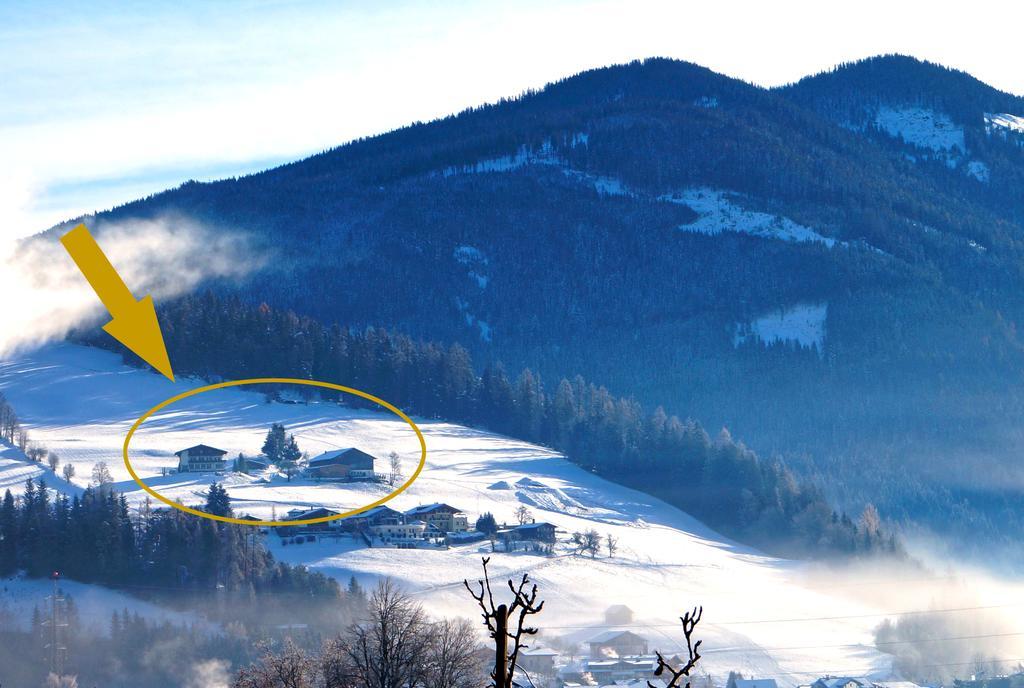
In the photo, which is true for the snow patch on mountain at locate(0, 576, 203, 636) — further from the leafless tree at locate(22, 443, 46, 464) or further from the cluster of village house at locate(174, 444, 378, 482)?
the cluster of village house at locate(174, 444, 378, 482)

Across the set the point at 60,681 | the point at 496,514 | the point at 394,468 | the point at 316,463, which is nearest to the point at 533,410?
the point at 394,468

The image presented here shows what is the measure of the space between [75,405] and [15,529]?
4288cm

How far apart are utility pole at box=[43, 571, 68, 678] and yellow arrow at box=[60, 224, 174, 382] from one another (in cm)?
960

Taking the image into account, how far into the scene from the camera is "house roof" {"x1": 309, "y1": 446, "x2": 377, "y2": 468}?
108006 millimetres

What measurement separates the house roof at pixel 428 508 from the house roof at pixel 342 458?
9.15 metres

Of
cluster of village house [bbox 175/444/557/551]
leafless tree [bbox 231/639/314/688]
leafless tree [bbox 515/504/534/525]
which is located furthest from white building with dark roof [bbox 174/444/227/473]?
leafless tree [bbox 231/639/314/688]

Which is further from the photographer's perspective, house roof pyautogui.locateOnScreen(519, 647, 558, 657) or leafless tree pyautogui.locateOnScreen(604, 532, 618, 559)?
leafless tree pyautogui.locateOnScreen(604, 532, 618, 559)

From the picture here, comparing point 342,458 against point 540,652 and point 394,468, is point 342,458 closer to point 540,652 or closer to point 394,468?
point 394,468

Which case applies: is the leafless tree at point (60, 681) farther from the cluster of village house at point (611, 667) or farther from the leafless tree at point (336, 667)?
the leafless tree at point (336, 667)

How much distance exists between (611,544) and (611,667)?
24493 millimetres

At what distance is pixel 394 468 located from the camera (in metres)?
110

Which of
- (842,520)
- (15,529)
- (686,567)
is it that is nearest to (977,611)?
(686,567)

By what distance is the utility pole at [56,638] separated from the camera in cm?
7038

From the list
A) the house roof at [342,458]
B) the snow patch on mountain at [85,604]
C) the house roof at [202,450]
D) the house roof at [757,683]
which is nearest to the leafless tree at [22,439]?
the house roof at [202,450]
